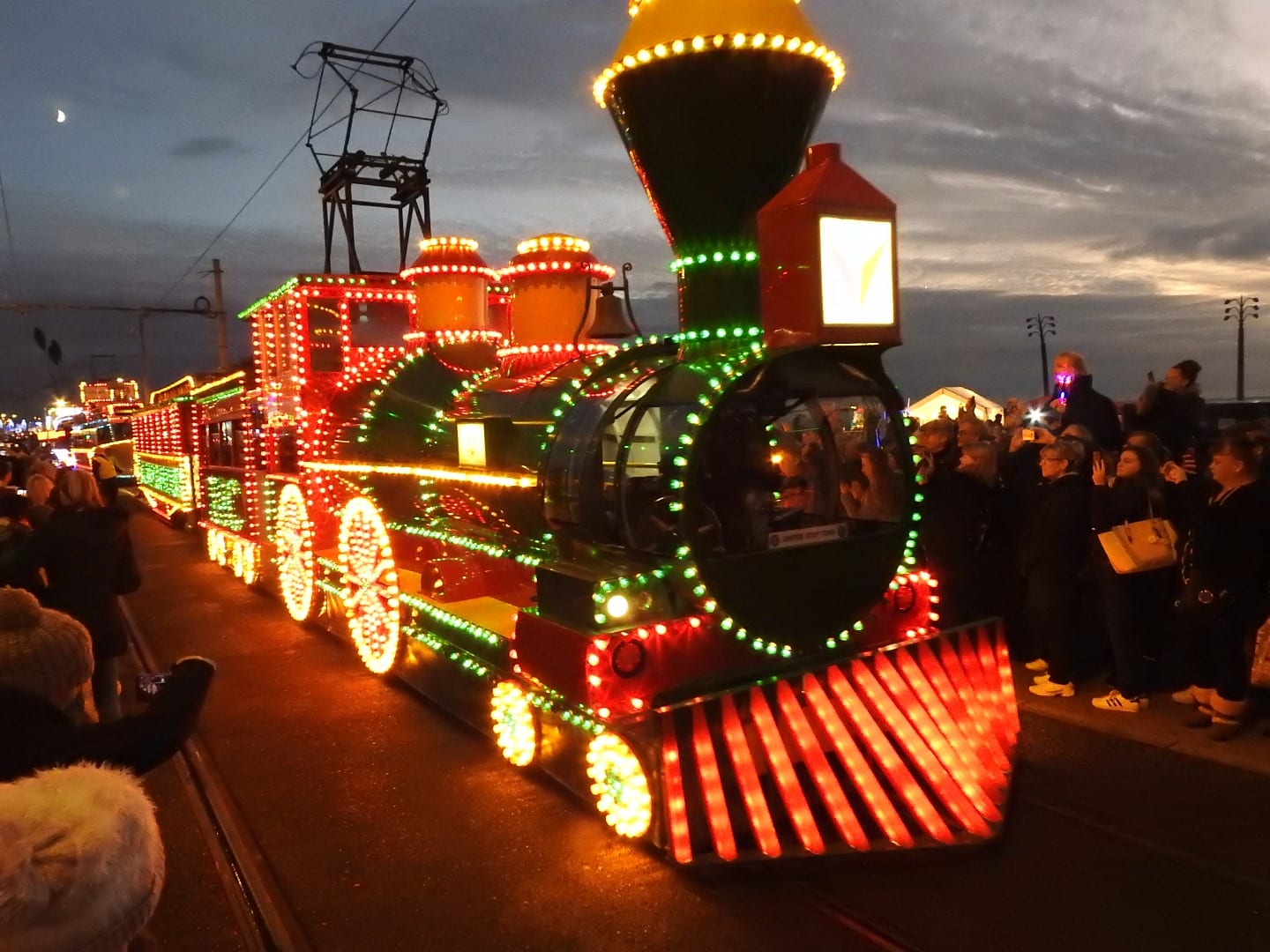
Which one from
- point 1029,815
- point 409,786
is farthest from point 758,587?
point 409,786

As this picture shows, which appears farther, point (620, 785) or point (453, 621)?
point (453, 621)

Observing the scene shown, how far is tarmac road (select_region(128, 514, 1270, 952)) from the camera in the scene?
10.2 feet

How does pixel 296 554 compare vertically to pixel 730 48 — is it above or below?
below

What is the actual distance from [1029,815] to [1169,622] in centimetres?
236

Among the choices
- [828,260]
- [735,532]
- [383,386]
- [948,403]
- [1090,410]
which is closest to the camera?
[828,260]

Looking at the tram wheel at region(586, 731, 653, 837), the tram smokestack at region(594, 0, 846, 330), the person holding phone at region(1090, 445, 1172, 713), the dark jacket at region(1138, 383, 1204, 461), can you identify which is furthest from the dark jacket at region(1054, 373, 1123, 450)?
the tram wheel at region(586, 731, 653, 837)

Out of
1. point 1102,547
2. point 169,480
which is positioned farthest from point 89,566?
point 169,480

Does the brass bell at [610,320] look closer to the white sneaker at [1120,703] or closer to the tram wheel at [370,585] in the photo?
the tram wheel at [370,585]

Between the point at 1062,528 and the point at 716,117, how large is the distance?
3110 millimetres

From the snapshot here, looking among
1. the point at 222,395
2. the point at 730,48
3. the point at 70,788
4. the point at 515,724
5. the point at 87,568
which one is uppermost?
the point at 730,48

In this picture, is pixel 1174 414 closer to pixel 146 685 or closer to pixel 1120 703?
pixel 1120 703

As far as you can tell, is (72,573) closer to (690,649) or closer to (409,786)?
(409,786)

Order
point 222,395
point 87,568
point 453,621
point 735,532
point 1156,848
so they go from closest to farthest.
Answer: point 1156,848, point 735,532, point 87,568, point 453,621, point 222,395

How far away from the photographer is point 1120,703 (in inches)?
204
